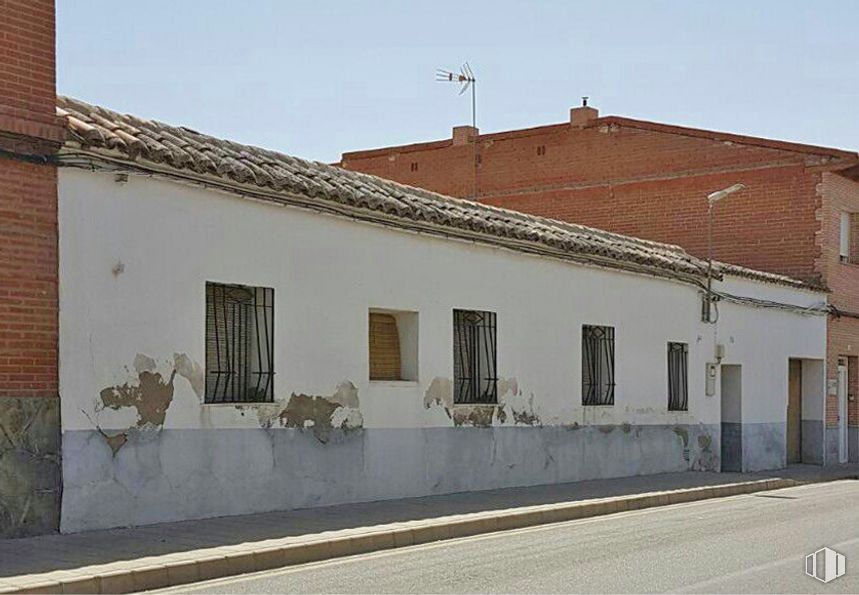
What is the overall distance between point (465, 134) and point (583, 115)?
3188 millimetres

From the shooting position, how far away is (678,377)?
69.7 feet

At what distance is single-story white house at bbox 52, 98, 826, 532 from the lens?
1152 centimetres

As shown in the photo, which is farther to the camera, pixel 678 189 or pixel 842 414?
pixel 678 189

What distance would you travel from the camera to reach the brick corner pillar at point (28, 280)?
10617mm

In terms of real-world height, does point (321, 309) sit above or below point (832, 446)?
above

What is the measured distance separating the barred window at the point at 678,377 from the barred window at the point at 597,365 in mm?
2030

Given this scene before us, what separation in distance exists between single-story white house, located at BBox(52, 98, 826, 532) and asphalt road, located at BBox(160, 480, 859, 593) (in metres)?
2.22

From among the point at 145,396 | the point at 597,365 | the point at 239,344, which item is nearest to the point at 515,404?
the point at 597,365

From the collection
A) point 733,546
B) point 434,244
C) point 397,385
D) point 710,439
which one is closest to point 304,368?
point 397,385

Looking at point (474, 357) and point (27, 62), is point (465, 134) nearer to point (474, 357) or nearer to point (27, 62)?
point (474, 357)

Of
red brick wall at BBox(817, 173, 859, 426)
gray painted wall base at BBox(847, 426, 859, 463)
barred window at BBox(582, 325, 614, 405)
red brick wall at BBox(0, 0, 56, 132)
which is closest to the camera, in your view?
red brick wall at BBox(0, 0, 56, 132)

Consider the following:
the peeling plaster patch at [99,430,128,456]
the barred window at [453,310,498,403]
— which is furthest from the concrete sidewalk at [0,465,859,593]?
the barred window at [453,310,498,403]

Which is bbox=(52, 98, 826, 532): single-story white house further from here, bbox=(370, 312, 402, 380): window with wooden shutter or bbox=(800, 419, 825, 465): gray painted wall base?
bbox=(800, 419, 825, 465): gray painted wall base

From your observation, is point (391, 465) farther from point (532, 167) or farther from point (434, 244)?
point (532, 167)
